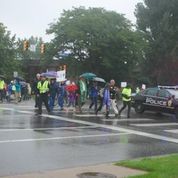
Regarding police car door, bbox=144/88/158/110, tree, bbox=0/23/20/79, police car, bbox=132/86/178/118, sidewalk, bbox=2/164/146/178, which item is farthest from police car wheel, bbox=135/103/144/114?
tree, bbox=0/23/20/79

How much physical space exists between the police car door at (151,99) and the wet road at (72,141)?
4.86 meters

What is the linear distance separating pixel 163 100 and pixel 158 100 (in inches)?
14.5

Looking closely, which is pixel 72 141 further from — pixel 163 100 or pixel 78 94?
pixel 163 100

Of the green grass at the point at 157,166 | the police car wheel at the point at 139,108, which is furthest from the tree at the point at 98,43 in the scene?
the green grass at the point at 157,166

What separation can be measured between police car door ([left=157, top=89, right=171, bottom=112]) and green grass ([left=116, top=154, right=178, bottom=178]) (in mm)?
14044

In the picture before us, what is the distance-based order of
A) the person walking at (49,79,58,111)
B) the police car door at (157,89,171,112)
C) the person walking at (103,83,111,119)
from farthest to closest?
1. the police car door at (157,89,171,112)
2. the person walking at (49,79,58,111)
3. the person walking at (103,83,111,119)

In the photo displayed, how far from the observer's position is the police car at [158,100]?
1011 inches

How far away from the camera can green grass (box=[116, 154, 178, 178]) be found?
9.65 m

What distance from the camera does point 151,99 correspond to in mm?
26812

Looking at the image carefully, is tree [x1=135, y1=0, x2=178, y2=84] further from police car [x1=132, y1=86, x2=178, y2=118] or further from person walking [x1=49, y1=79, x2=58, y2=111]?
person walking [x1=49, y1=79, x2=58, y2=111]

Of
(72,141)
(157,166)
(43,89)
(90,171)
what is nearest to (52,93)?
(43,89)

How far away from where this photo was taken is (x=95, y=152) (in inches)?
497

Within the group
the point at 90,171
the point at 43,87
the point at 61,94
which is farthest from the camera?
the point at 61,94

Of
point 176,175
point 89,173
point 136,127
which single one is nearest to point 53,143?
point 89,173
